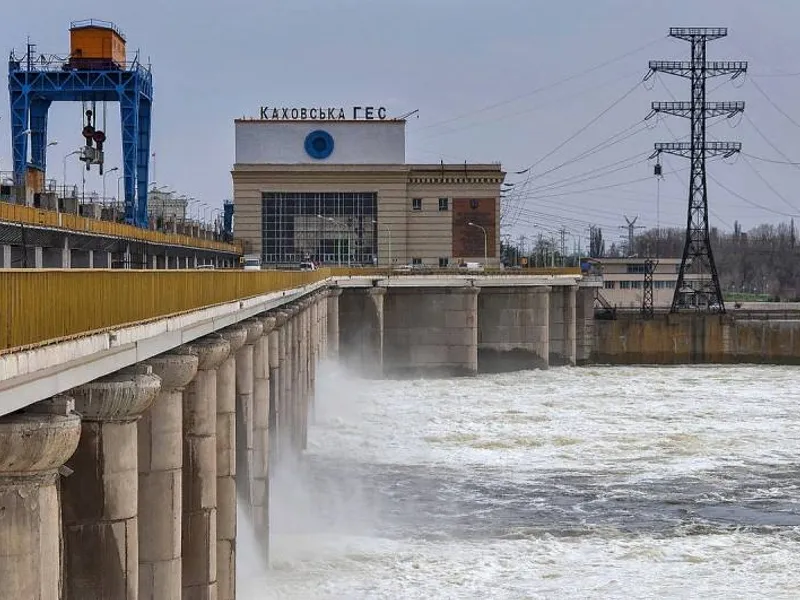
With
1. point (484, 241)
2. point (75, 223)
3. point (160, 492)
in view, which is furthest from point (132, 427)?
point (484, 241)

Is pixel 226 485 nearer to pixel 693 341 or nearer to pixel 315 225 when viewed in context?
pixel 693 341

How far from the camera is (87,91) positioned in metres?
73.4

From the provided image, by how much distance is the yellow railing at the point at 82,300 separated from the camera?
13094 millimetres

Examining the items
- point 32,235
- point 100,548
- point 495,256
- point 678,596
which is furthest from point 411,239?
point 100,548

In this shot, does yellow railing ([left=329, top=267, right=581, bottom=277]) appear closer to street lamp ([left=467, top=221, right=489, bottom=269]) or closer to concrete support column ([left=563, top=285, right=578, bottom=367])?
concrete support column ([left=563, top=285, right=578, bottom=367])

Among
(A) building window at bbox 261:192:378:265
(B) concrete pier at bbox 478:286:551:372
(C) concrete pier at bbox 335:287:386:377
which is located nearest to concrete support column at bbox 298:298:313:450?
(C) concrete pier at bbox 335:287:386:377

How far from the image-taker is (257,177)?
12075 centimetres

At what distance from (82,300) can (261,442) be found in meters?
20.7

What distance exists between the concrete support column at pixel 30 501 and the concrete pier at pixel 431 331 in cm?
7830

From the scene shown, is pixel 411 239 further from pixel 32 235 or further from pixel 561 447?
pixel 32 235

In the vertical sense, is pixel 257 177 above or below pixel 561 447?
above

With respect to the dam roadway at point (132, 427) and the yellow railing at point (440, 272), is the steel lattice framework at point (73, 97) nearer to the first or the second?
the yellow railing at point (440, 272)

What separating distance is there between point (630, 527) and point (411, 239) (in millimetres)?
85441

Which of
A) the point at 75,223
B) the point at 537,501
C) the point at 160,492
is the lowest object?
the point at 537,501
